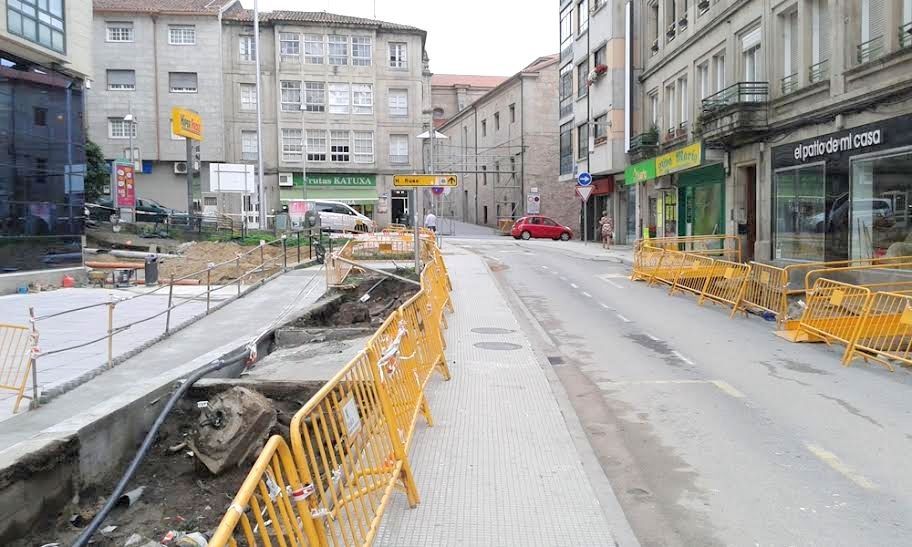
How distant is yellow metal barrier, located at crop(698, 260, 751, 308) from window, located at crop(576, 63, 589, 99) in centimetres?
2253

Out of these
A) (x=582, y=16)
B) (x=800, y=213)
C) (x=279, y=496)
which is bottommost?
(x=279, y=496)

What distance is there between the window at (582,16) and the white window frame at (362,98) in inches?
614

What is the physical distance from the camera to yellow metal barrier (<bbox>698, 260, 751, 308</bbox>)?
15.0 metres

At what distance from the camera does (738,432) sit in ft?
22.5

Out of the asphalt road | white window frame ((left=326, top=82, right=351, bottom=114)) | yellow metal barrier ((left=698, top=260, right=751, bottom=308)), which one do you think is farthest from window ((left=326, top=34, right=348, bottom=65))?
the asphalt road

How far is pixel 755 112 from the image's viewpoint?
2153 centimetres

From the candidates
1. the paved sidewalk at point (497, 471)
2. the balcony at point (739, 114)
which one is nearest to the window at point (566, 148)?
the balcony at point (739, 114)

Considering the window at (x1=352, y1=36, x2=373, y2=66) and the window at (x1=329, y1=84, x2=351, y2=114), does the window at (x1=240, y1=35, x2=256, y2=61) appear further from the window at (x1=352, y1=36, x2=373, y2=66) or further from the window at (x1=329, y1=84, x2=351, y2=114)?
the window at (x1=352, y1=36, x2=373, y2=66)

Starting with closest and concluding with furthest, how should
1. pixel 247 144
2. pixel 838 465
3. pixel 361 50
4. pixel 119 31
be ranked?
1. pixel 838 465
2. pixel 119 31
3. pixel 247 144
4. pixel 361 50

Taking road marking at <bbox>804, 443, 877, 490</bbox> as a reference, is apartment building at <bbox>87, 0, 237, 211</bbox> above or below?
above

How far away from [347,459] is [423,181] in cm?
878

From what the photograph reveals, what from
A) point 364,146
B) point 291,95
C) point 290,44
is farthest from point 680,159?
point 290,44

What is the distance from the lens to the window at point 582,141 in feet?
127

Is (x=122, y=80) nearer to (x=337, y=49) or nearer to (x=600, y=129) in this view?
(x=337, y=49)
